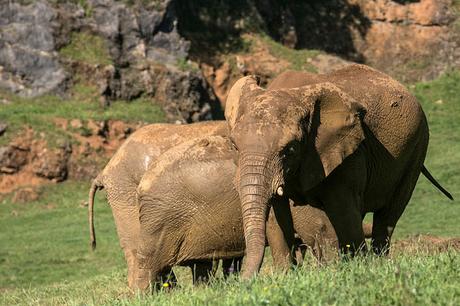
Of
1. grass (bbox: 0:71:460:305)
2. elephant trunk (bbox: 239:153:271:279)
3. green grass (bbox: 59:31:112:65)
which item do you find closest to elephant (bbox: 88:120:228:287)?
grass (bbox: 0:71:460:305)

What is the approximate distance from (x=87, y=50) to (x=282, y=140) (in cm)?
2770

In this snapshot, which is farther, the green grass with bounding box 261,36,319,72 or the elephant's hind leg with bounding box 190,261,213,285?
the green grass with bounding box 261,36,319,72

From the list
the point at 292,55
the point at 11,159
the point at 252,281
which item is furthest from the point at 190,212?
the point at 292,55

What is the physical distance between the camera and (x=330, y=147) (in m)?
9.10

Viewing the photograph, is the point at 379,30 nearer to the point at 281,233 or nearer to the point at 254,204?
the point at 281,233

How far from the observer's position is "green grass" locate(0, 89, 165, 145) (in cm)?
3066

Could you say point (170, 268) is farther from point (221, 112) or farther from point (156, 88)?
point (221, 112)

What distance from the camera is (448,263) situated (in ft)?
24.6

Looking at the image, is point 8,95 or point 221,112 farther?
point 221,112

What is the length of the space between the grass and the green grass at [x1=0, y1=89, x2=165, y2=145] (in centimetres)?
57

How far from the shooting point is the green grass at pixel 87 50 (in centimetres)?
3516

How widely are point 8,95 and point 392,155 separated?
980 inches

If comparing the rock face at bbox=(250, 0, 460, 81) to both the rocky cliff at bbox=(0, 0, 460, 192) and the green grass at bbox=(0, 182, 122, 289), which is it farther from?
the green grass at bbox=(0, 182, 122, 289)

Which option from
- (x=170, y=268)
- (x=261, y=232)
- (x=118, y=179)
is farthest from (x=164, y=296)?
(x=118, y=179)
